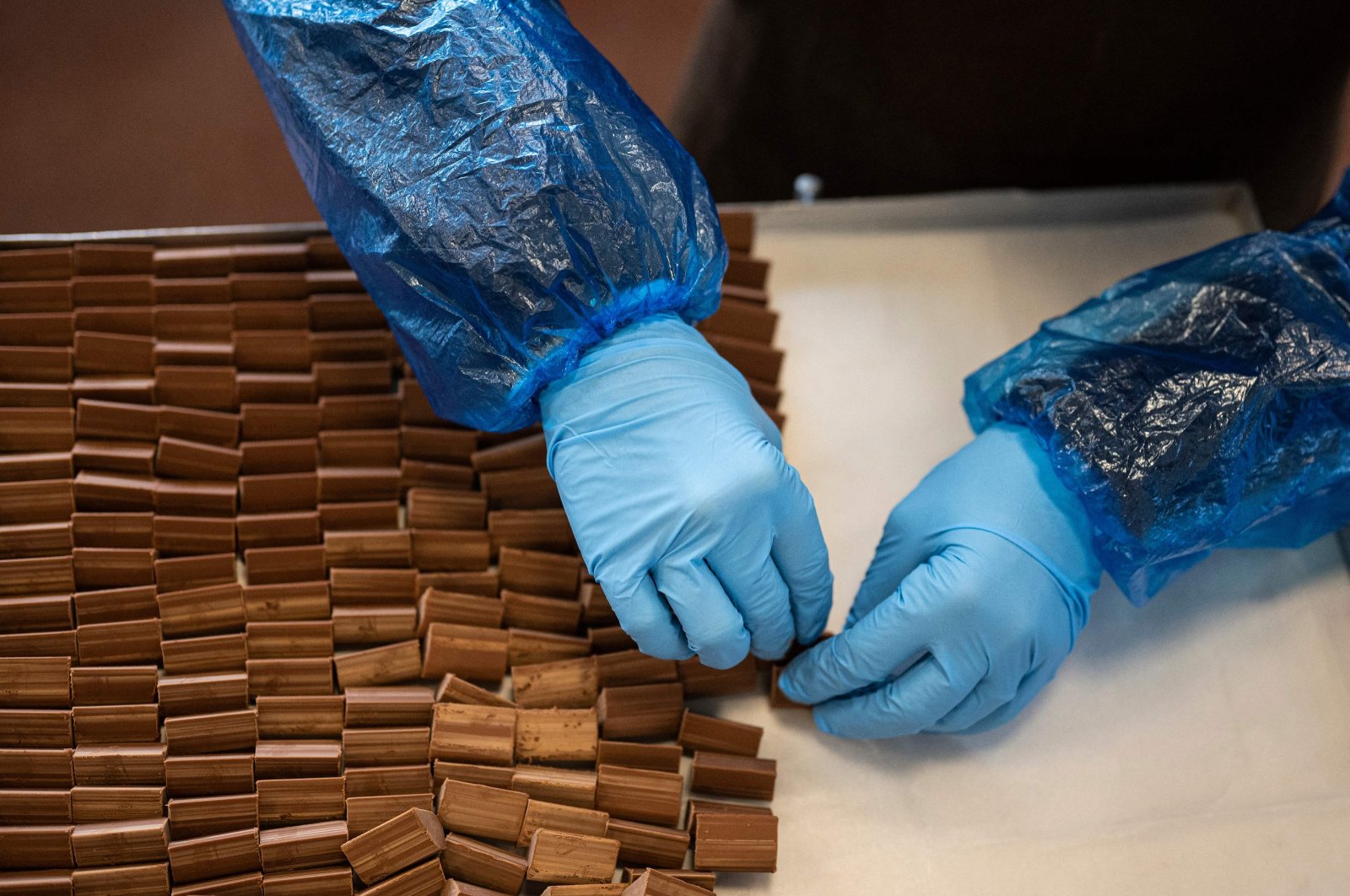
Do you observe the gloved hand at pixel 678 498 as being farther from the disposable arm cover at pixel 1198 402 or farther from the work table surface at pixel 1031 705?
the disposable arm cover at pixel 1198 402

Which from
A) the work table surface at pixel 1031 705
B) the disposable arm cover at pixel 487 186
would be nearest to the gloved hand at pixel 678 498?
the disposable arm cover at pixel 487 186

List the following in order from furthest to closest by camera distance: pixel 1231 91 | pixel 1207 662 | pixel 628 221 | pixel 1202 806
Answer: pixel 1231 91, pixel 1207 662, pixel 1202 806, pixel 628 221

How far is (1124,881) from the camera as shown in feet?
6.19

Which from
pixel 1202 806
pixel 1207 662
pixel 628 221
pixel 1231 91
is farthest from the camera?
pixel 1231 91

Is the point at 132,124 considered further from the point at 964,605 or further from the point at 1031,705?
the point at 1031,705

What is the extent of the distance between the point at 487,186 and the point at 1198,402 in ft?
4.17

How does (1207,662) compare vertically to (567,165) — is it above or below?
below

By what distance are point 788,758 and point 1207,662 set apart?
85cm

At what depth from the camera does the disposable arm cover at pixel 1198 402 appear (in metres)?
1.86

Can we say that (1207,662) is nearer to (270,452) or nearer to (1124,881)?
(1124,881)

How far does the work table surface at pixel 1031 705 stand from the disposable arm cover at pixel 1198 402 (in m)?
0.22

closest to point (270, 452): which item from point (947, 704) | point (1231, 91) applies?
point (947, 704)

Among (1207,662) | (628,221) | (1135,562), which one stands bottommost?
(1207,662)

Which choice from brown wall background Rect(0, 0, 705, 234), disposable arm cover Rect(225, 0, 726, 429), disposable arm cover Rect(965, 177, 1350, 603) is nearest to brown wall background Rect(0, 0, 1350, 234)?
brown wall background Rect(0, 0, 705, 234)
